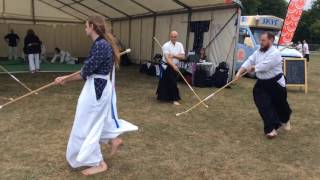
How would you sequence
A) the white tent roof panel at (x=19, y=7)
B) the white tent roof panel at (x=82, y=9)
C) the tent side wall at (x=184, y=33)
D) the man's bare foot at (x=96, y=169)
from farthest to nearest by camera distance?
1. the white tent roof panel at (x=19, y=7)
2. the white tent roof panel at (x=82, y=9)
3. the tent side wall at (x=184, y=33)
4. the man's bare foot at (x=96, y=169)

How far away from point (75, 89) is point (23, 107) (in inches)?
Answer: 102

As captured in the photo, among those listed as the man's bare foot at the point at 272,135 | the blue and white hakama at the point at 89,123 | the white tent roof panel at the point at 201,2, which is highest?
the white tent roof panel at the point at 201,2

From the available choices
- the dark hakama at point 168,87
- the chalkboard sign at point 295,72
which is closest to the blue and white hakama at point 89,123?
the dark hakama at point 168,87

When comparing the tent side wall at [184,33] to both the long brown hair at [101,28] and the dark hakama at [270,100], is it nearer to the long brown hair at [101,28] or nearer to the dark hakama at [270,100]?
the dark hakama at [270,100]

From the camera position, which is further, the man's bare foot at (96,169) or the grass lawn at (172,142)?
the grass lawn at (172,142)

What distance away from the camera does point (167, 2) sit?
13102mm

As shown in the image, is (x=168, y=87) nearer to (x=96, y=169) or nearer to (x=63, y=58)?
(x=96, y=169)

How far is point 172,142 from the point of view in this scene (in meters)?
5.66

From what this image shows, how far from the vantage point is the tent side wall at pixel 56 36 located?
65.0 ft

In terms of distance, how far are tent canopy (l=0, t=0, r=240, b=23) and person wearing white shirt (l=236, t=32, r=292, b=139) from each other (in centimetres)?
592

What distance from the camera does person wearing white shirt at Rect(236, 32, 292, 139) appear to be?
588 cm

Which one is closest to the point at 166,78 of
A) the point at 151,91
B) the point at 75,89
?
the point at 151,91

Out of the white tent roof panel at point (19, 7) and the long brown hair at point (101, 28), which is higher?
the white tent roof panel at point (19, 7)

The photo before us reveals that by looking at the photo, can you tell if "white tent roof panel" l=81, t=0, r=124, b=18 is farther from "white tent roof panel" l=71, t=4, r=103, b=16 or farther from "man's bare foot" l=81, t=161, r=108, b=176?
"man's bare foot" l=81, t=161, r=108, b=176
